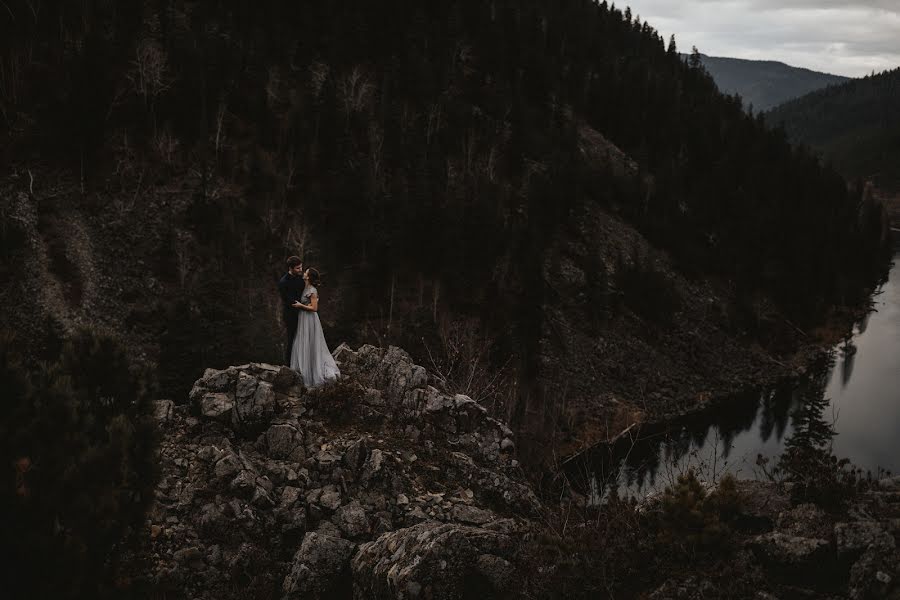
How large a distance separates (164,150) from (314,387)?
4777cm

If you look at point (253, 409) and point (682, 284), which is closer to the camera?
point (253, 409)

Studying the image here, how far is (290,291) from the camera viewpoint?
13.9 m

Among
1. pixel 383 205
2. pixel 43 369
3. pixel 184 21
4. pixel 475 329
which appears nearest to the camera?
pixel 43 369

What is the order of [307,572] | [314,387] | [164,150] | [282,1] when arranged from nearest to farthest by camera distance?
1. [307,572]
2. [314,387]
3. [164,150]
4. [282,1]

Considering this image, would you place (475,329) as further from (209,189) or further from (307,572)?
(307,572)

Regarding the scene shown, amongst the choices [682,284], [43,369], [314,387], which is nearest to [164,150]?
[314,387]

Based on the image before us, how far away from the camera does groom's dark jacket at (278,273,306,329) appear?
13.8 meters

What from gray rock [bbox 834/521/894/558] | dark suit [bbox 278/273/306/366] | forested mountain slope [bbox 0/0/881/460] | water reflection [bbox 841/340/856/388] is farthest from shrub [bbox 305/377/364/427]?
water reflection [bbox 841/340/856/388]

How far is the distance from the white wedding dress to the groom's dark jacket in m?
0.19

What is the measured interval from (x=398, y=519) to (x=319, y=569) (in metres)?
2.13

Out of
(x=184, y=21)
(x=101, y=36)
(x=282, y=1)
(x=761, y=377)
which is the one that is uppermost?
(x=282, y=1)

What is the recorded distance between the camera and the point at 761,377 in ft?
210

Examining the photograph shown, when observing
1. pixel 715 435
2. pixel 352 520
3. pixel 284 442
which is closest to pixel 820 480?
pixel 352 520

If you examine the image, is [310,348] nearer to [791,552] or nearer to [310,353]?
[310,353]
